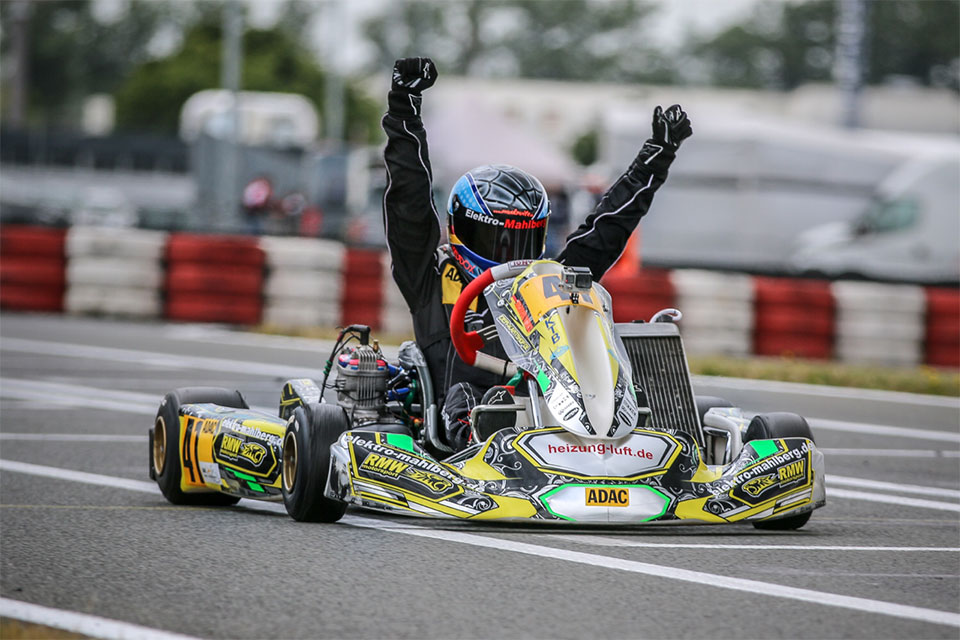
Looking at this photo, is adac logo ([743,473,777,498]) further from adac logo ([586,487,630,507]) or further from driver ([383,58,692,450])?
driver ([383,58,692,450])

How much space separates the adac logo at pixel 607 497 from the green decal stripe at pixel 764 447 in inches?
26.0

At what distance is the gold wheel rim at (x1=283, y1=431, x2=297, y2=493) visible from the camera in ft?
19.8

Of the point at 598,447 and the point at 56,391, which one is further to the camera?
the point at 56,391

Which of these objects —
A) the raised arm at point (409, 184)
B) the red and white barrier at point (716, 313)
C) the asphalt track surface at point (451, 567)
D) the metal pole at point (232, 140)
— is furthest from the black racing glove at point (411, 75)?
the metal pole at point (232, 140)

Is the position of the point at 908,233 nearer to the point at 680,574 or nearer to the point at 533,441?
the point at 533,441

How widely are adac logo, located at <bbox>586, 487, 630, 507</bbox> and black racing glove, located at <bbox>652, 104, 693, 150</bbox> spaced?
232cm

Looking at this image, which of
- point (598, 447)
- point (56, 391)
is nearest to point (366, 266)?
point (56, 391)

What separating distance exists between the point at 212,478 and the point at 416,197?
143cm

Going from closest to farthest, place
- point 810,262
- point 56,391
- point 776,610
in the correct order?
point 776,610 → point 56,391 → point 810,262

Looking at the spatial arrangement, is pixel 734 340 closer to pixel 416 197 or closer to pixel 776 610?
pixel 416 197

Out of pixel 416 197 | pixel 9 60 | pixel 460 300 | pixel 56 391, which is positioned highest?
pixel 9 60

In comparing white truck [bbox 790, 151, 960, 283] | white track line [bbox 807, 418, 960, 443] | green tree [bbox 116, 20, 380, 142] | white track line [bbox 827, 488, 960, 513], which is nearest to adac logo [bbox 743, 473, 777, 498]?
white track line [bbox 827, 488, 960, 513]

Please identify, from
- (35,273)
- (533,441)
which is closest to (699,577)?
(533,441)

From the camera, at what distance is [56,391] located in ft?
35.8
